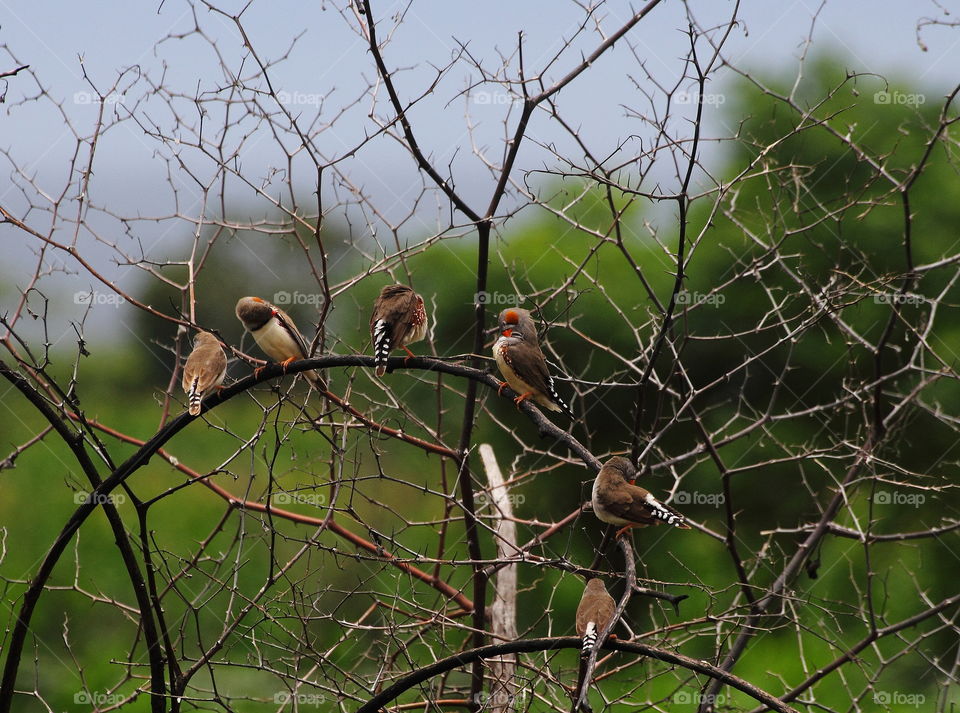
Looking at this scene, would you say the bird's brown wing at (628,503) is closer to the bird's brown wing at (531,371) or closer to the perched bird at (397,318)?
the bird's brown wing at (531,371)

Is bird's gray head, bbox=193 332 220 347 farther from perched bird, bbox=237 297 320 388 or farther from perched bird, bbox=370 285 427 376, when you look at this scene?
perched bird, bbox=370 285 427 376

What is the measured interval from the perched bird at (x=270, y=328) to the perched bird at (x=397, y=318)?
19.8 inches

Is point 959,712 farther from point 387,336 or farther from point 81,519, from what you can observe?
point 81,519

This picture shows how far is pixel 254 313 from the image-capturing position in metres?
4.56

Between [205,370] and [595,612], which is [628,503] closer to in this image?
[595,612]

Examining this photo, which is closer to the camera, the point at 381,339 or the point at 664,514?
A: the point at 664,514

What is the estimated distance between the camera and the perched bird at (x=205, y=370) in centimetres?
417

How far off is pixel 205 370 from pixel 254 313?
0.45 meters

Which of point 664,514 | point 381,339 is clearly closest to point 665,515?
point 664,514

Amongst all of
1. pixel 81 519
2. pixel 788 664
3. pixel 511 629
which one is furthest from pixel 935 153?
pixel 81 519

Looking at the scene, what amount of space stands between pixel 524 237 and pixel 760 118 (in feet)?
10.1

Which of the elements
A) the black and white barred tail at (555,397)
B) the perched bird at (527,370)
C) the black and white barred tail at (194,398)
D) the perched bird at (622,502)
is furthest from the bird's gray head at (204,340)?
the perched bird at (622,502)

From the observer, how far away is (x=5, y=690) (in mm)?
3428

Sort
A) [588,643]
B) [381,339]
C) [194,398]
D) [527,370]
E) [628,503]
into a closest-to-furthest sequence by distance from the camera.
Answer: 1. [588,643]
2. [628,503]
3. [194,398]
4. [381,339]
5. [527,370]
